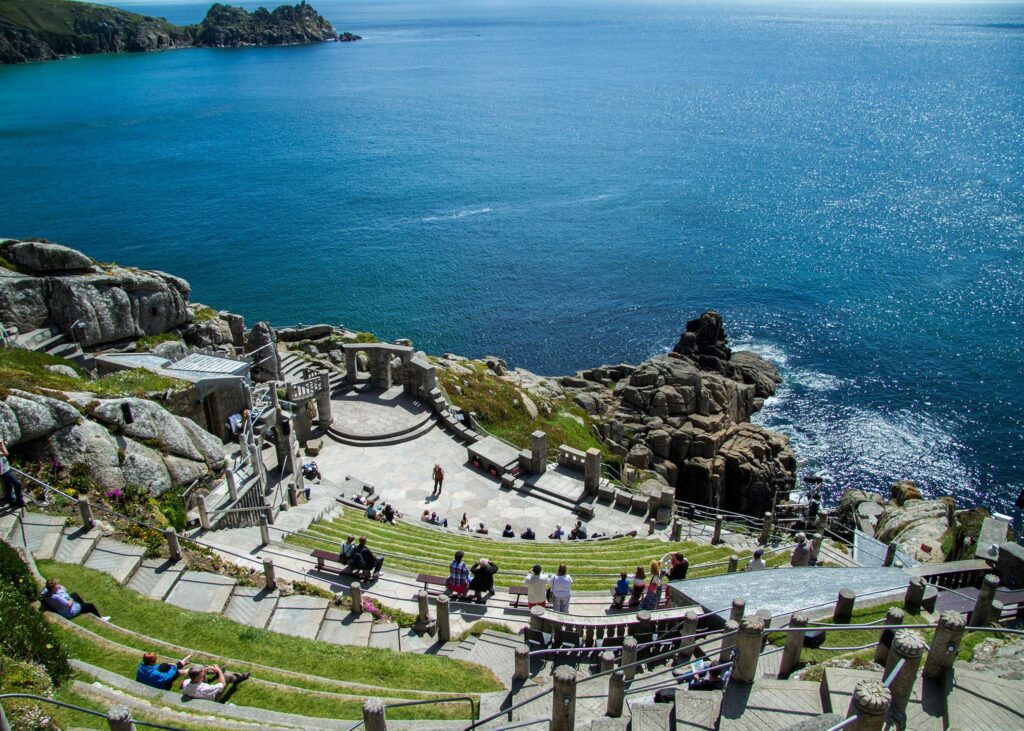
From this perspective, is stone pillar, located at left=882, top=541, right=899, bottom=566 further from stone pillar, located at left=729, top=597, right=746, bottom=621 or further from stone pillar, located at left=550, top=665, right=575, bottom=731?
stone pillar, located at left=550, top=665, right=575, bottom=731

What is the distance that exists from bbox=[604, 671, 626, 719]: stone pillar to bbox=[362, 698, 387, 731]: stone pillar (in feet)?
16.5

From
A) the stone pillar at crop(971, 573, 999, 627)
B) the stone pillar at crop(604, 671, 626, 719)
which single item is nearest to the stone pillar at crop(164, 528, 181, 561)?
the stone pillar at crop(604, 671, 626, 719)

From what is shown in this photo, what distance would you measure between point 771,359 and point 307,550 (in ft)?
185

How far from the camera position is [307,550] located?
2536 centimetres

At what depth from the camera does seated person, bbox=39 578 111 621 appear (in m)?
17.9

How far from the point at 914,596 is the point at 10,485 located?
27512 millimetres

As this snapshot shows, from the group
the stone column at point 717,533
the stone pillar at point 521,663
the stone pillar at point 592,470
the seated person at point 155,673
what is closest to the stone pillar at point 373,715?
the stone pillar at point 521,663

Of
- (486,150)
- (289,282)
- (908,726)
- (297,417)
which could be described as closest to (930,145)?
(486,150)

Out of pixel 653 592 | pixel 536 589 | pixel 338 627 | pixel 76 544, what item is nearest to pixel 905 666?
pixel 653 592

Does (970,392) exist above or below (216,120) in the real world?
below

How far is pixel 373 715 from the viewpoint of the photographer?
540 inches

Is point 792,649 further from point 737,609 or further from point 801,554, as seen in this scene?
point 801,554

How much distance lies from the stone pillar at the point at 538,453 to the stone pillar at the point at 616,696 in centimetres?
1931

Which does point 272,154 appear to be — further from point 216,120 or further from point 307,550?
point 307,550
